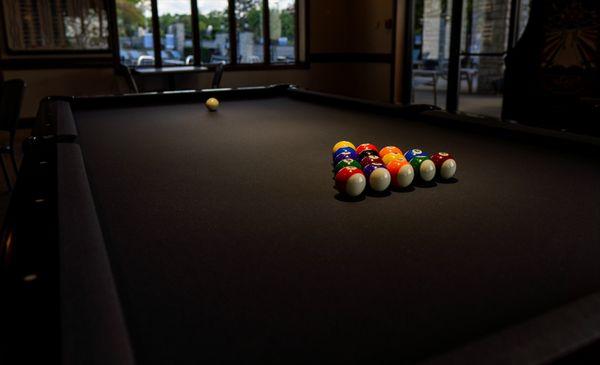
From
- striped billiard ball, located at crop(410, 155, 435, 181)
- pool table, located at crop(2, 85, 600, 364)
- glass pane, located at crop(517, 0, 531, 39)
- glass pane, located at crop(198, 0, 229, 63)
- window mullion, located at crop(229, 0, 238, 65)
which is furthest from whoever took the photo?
window mullion, located at crop(229, 0, 238, 65)

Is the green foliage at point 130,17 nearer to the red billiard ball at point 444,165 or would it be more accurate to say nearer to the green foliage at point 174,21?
the green foliage at point 174,21

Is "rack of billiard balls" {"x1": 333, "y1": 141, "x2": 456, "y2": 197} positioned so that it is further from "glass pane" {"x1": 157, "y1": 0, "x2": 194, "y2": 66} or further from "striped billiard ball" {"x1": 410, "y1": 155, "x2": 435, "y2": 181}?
"glass pane" {"x1": 157, "y1": 0, "x2": 194, "y2": 66}

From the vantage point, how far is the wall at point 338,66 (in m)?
6.14

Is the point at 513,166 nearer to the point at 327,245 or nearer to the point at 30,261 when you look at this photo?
the point at 327,245

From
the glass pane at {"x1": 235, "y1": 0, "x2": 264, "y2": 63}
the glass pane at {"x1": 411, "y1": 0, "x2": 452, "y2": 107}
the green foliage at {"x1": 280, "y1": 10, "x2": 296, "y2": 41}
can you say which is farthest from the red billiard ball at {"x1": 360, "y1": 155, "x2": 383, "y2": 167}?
the glass pane at {"x1": 411, "y1": 0, "x2": 452, "y2": 107}

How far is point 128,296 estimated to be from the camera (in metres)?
0.76

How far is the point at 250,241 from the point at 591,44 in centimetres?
364

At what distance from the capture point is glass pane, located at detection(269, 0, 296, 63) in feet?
23.2

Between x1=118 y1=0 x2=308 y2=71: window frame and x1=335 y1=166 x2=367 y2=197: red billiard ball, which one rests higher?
x1=118 y1=0 x2=308 y2=71: window frame

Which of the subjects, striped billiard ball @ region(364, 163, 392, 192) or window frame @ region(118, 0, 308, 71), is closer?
striped billiard ball @ region(364, 163, 392, 192)

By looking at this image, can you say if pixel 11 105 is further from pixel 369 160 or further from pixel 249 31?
pixel 249 31

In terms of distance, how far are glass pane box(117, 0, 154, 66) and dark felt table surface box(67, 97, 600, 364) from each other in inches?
196

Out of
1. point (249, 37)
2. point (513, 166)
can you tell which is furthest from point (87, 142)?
point (249, 37)

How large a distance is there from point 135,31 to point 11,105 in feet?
11.4
